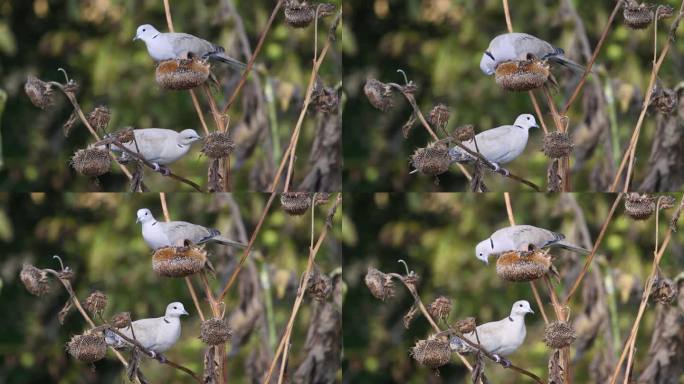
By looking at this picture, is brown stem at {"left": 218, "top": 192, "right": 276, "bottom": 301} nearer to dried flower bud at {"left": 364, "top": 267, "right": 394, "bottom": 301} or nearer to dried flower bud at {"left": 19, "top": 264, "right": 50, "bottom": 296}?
dried flower bud at {"left": 364, "top": 267, "right": 394, "bottom": 301}

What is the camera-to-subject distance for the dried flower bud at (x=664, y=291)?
4.48 m

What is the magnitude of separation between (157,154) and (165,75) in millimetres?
243

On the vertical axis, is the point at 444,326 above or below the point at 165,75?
below

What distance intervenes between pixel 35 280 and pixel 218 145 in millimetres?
700

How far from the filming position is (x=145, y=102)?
4.39 m

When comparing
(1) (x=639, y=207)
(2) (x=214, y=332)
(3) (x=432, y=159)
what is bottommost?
(2) (x=214, y=332)

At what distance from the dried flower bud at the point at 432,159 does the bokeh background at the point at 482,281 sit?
9 cm

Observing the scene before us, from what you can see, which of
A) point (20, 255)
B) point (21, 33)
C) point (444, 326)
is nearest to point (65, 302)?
point (20, 255)

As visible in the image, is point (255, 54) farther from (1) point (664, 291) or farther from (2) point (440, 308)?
(1) point (664, 291)

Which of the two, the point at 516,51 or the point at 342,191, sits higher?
the point at 516,51

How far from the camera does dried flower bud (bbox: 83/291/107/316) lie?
14.3ft

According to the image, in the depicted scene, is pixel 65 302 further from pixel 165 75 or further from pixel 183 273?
pixel 165 75

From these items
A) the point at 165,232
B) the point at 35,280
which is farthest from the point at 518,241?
the point at 35,280

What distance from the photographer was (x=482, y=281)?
4.46 meters
